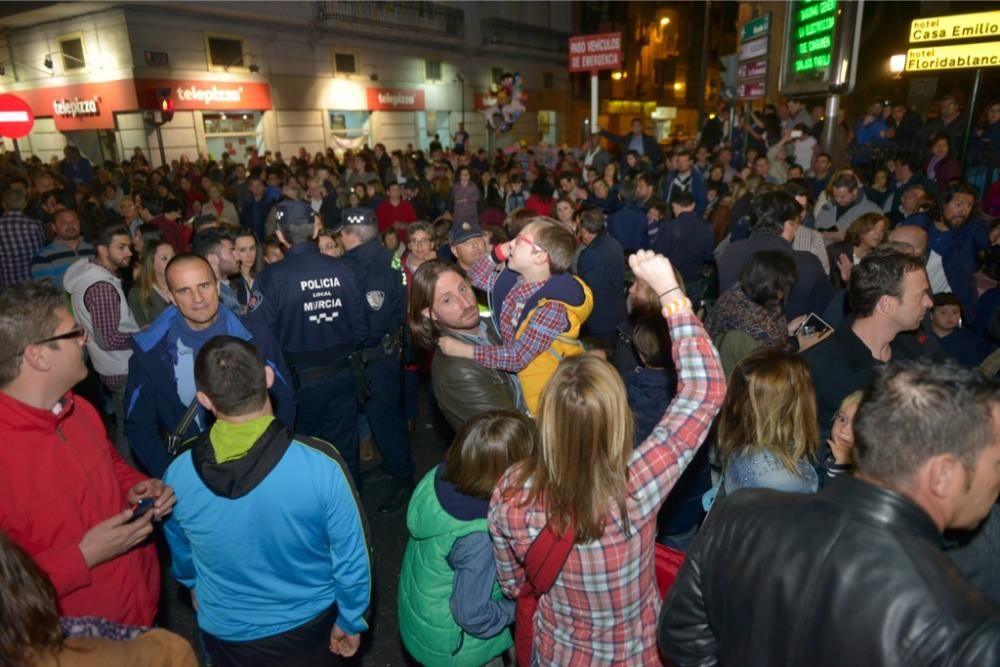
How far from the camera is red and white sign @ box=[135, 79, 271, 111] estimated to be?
16734 millimetres

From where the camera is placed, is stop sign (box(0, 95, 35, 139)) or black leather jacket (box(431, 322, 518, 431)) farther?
stop sign (box(0, 95, 35, 139))

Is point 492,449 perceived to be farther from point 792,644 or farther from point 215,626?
point 215,626

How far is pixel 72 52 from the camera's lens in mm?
18141

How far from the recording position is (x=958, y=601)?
125 centimetres

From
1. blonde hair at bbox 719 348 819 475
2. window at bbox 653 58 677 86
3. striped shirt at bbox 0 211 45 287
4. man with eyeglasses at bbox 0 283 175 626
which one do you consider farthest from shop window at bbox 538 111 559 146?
man with eyeglasses at bbox 0 283 175 626

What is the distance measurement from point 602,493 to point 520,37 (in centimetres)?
3198

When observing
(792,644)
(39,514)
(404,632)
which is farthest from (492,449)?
(39,514)

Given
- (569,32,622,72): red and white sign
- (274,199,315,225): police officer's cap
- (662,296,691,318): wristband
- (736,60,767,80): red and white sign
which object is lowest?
(662,296,691,318): wristband

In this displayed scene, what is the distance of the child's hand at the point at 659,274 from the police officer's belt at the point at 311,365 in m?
2.64

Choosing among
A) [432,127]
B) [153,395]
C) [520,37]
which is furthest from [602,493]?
[520,37]

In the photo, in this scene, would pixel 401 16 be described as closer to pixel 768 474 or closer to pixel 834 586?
pixel 768 474

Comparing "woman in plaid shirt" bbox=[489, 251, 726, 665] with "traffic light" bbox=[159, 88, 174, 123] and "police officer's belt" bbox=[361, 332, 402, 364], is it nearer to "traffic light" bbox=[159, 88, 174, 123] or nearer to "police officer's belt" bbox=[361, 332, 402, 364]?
"police officer's belt" bbox=[361, 332, 402, 364]

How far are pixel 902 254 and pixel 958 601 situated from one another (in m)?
2.40

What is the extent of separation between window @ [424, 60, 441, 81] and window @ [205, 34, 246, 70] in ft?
28.2
